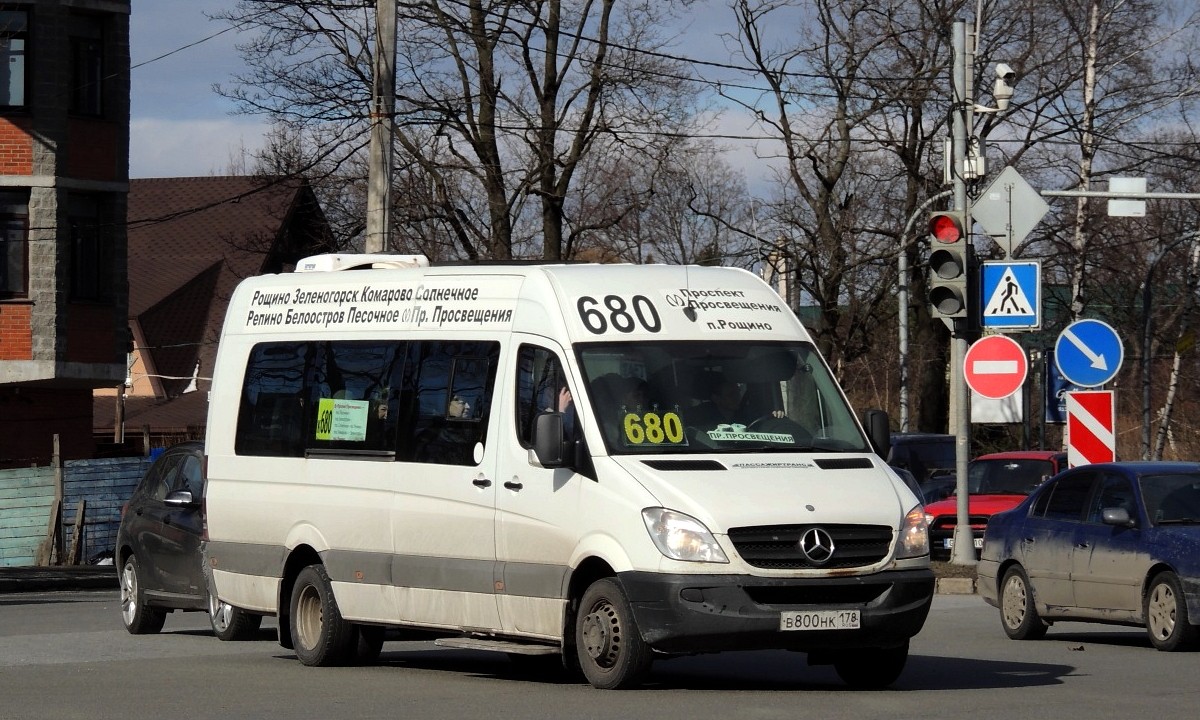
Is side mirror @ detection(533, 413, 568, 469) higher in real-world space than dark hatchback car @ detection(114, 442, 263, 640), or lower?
higher

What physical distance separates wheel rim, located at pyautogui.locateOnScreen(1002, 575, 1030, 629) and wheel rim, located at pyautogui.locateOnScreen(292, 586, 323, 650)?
6.34 m

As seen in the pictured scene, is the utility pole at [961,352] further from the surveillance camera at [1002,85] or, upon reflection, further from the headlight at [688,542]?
the headlight at [688,542]

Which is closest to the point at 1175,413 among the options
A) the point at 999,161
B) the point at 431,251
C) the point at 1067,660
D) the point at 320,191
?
the point at 999,161

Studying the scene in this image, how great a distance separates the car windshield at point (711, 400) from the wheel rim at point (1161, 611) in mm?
4161

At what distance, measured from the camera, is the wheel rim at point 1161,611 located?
14.7 metres

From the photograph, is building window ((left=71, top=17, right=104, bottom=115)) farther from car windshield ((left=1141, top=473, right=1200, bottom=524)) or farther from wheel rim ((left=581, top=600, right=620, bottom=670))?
wheel rim ((left=581, top=600, right=620, bottom=670))

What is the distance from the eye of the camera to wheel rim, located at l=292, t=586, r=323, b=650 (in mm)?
13422

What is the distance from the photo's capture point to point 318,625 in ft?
43.9

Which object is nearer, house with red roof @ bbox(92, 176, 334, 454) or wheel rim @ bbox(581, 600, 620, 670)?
wheel rim @ bbox(581, 600, 620, 670)

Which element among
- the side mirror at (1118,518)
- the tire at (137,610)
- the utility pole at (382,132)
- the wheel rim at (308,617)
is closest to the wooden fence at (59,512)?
the utility pole at (382,132)

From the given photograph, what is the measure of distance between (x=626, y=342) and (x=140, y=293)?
4887 centimetres

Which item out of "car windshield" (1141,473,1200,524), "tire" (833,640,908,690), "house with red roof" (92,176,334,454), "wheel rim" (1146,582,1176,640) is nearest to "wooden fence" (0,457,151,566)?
"car windshield" (1141,473,1200,524)

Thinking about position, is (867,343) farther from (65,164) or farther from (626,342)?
(626,342)

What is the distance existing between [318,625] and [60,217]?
84.6ft
